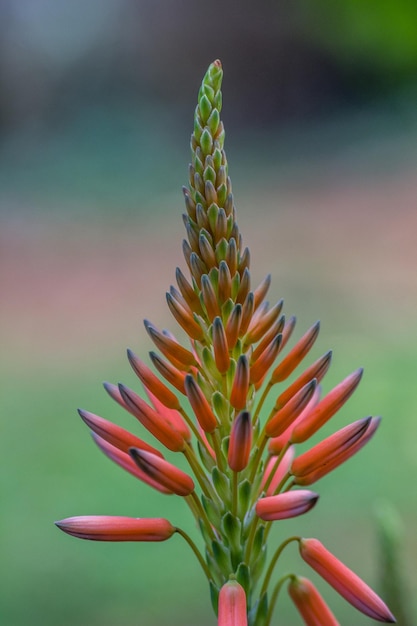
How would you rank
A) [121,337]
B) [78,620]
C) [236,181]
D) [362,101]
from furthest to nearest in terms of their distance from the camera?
1. [362,101]
2. [236,181]
3. [121,337]
4. [78,620]

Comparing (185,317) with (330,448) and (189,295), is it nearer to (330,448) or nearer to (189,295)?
(189,295)

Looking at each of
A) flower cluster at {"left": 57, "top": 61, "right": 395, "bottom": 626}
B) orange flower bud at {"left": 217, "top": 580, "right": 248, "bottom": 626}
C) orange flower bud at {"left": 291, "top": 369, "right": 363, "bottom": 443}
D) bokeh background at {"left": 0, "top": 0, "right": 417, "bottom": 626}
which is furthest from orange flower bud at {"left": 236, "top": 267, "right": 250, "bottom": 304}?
bokeh background at {"left": 0, "top": 0, "right": 417, "bottom": 626}

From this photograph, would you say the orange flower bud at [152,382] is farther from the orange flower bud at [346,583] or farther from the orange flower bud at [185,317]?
the orange flower bud at [346,583]

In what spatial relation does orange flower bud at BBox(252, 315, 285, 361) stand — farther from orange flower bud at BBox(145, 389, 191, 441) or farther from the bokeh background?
the bokeh background

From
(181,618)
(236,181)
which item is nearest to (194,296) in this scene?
(181,618)

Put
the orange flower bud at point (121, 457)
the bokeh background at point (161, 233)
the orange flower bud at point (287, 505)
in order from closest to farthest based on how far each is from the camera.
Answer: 1. the orange flower bud at point (287, 505)
2. the orange flower bud at point (121, 457)
3. the bokeh background at point (161, 233)

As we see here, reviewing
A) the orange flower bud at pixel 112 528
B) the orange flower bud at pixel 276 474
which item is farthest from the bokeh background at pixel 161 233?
the orange flower bud at pixel 112 528

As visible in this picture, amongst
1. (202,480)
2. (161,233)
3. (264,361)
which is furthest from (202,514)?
(161,233)

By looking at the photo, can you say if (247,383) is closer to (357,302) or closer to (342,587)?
(342,587)
